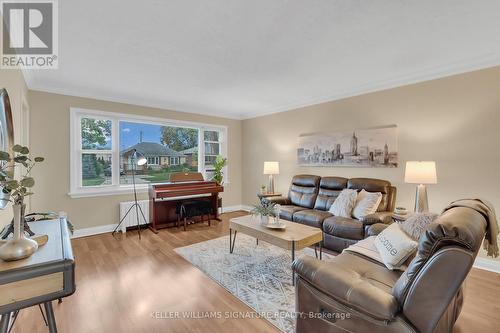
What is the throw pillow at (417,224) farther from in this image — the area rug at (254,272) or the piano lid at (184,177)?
the piano lid at (184,177)

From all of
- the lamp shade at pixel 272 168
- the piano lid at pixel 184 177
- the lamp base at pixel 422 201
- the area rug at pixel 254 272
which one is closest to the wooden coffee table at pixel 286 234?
the area rug at pixel 254 272

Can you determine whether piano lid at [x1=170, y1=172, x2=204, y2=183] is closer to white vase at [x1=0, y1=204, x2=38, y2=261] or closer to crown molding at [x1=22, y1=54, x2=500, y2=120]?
crown molding at [x1=22, y1=54, x2=500, y2=120]

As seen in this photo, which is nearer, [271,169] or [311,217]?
[311,217]

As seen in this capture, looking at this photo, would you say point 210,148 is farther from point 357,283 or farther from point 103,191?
point 357,283

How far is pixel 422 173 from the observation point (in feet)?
9.68

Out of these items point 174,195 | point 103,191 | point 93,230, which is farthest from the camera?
point 174,195

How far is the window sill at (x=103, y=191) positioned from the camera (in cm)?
411

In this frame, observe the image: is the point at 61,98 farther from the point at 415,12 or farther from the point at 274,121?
the point at 415,12

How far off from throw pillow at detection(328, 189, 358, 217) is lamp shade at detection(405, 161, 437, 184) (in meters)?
0.79

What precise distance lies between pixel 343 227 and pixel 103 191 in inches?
161

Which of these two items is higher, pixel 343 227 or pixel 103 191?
pixel 103 191

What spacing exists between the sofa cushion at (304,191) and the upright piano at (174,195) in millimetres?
1626

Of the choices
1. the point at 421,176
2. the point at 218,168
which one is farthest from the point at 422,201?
the point at 218,168

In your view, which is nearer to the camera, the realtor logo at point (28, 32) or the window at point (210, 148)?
the realtor logo at point (28, 32)
